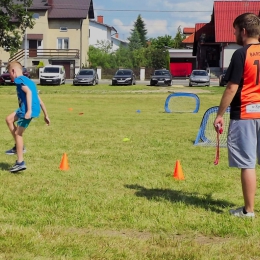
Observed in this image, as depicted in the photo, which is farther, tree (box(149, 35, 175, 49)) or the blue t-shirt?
tree (box(149, 35, 175, 49))

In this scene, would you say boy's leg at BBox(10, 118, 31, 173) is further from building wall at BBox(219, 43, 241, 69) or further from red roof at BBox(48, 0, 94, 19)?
red roof at BBox(48, 0, 94, 19)

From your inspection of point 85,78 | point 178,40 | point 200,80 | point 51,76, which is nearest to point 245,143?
point 200,80

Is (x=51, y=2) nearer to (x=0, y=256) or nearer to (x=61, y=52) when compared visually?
(x=61, y=52)

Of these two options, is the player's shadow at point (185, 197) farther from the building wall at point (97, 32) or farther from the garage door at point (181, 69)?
the building wall at point (97, 32)

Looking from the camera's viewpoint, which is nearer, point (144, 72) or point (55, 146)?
point (55, 146)

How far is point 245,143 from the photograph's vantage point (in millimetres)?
5520

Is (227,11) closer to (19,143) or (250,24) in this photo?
(19,143)

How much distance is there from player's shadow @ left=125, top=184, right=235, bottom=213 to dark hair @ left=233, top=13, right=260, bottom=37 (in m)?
1.96

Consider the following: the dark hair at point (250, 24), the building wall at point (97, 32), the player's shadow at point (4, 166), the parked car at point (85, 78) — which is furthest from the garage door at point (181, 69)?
the dark hair at point (250, 24)

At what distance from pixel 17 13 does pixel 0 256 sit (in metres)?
45.2

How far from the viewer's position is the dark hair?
5.41m

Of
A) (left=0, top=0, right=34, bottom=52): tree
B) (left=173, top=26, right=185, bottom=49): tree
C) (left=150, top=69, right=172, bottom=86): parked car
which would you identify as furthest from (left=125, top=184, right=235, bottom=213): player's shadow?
(left=173, top=26, right=185, bottom=49): tree

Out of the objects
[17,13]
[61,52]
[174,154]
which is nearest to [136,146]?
[174,154]

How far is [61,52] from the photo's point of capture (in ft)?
227
